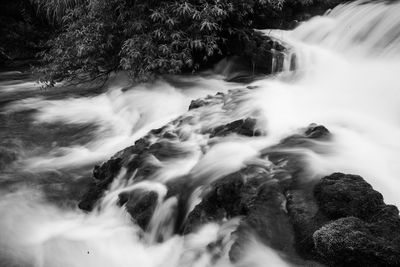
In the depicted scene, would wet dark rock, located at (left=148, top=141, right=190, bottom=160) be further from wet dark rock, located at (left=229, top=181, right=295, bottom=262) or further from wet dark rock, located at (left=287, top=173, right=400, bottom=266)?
wet dark rock, located at (left=287, top=173, right=400, bottom=266)

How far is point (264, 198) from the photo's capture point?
11.6 feet

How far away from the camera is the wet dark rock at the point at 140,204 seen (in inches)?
155

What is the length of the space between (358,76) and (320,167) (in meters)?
3.43

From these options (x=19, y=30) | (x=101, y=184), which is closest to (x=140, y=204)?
(x=101, y=184)

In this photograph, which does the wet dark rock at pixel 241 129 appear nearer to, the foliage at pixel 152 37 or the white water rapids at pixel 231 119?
the white water rapids at pixel 231 119

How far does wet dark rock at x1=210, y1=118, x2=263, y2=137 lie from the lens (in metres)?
4.91

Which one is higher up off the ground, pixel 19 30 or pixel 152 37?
pixel 152 37

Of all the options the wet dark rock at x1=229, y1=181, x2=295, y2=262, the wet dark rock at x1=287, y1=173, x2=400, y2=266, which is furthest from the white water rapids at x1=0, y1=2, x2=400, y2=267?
the wet dark rock at x1=287, y1=173, x2=400, y2=266

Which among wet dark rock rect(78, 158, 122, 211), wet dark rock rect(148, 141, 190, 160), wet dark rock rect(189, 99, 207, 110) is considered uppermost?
wet dark rock rect(189, 99, 207, 110)

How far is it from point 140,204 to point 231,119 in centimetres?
195

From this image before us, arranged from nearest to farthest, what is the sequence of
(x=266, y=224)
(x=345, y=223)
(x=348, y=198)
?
(x=345, y=223), (x=348, y=198), (x=266, y=224)

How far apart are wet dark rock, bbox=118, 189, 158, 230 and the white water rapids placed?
8 cm

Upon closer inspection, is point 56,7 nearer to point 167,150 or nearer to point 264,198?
point 167,150

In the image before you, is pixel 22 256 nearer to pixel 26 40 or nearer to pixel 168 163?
pixel 168 163
